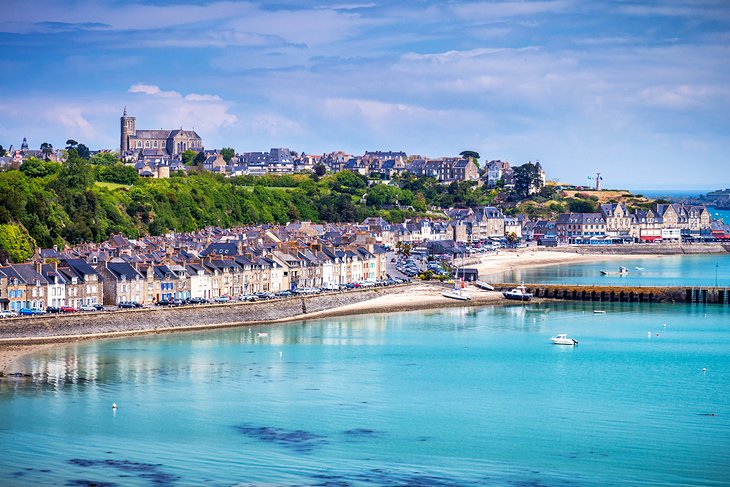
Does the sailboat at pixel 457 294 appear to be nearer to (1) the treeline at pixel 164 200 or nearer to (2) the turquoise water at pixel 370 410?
(2) the turquoise water at pixel 370 410

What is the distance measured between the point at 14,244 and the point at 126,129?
284 feet

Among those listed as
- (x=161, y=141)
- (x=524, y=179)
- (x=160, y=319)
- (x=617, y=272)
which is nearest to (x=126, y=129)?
(x=161, y=141)

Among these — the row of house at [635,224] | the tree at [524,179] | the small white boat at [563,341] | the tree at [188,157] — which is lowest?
the small white boat at [563,341]

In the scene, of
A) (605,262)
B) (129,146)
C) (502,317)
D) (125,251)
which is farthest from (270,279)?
(129,146)

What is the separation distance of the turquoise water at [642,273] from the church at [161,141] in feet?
192

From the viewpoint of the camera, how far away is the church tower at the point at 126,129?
136m

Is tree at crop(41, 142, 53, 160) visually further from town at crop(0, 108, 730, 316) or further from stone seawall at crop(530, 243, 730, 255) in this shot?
stone seawall at crop(530, 243, 730, 255)

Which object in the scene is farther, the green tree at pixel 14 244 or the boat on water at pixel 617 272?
the boat on water at pixel 617 272

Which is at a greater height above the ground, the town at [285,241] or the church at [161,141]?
the church at [161,141]

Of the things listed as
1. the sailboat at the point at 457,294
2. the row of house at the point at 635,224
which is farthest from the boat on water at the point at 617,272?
the row of house at the point at 635,224

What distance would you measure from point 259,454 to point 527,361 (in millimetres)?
15068

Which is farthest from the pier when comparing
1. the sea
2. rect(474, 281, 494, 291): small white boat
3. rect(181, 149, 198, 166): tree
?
rect(181, 149, 198, 166): tree

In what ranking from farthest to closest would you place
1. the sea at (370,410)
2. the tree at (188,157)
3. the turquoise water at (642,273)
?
the tree at (188,157) → the turquoise water at (642,273) → the sea at (370,410)

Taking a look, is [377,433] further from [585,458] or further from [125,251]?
[125,251]
